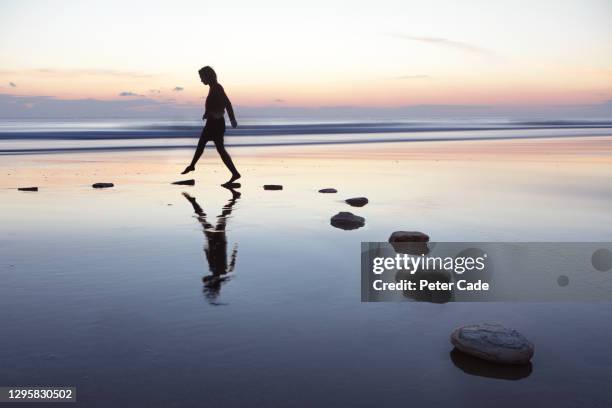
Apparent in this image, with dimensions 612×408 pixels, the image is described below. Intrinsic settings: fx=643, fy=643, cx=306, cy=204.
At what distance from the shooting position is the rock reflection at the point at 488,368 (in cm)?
377

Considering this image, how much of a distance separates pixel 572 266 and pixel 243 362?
12.6 feet

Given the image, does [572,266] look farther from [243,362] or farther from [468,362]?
[243,362]

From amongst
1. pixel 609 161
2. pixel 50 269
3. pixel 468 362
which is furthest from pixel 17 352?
pixel 609 161

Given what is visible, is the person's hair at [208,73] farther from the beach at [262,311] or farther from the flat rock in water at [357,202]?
the flat rock in water at [357,202]

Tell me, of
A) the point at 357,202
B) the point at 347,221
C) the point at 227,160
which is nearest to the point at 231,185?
the point at 227,160

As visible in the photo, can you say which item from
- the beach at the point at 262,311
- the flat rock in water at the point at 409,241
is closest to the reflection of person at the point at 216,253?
the beach at the point at 262,311

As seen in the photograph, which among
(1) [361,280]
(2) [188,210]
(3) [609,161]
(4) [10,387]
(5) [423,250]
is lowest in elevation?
(4) [10,387]

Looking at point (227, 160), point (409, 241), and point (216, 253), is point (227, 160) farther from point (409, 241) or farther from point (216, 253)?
point (409, 241)

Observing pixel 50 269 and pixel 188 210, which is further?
pixel 188 210

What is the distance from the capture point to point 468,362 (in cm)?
394

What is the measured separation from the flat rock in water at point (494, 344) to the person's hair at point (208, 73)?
1127cm

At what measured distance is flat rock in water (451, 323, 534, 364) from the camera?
3.91 meters

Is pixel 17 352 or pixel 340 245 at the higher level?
pixel 340 245

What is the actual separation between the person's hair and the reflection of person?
5120 mm
